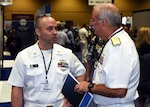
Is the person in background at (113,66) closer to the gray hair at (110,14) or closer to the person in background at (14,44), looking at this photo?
the gray hair at (110,14)

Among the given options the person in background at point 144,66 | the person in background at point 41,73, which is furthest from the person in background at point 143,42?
the person in background at point 41,73

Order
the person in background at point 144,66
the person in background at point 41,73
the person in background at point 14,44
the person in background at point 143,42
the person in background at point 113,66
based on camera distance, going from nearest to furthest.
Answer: the person in background at point 113,66 → the person in background at point 41,73 → the person in background at point 144,66 → the person in background at point 143,42 → the person in background at point 14,44

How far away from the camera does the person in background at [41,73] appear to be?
2852mm

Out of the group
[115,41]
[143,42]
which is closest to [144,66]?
[143,42]

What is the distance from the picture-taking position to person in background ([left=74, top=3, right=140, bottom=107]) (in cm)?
227

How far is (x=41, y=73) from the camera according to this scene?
9.36 feet

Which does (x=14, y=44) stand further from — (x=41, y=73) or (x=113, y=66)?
(x=113, y=66)

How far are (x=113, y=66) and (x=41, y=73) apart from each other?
788 mm

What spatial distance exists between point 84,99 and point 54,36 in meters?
0.66

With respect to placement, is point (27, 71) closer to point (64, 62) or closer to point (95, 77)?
point (64, 62)

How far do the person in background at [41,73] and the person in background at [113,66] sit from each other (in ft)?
1.29

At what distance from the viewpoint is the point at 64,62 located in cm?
296

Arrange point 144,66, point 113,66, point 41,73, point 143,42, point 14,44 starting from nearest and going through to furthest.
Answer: point 113,66 < point 41,73 < point 144,66 < point 143,42 < point 14,44

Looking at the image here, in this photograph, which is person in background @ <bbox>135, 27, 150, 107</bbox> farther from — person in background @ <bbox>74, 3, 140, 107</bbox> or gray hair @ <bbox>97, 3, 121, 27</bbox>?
gray hair @ <bbox>97, 3, 121, 27</bbox>
